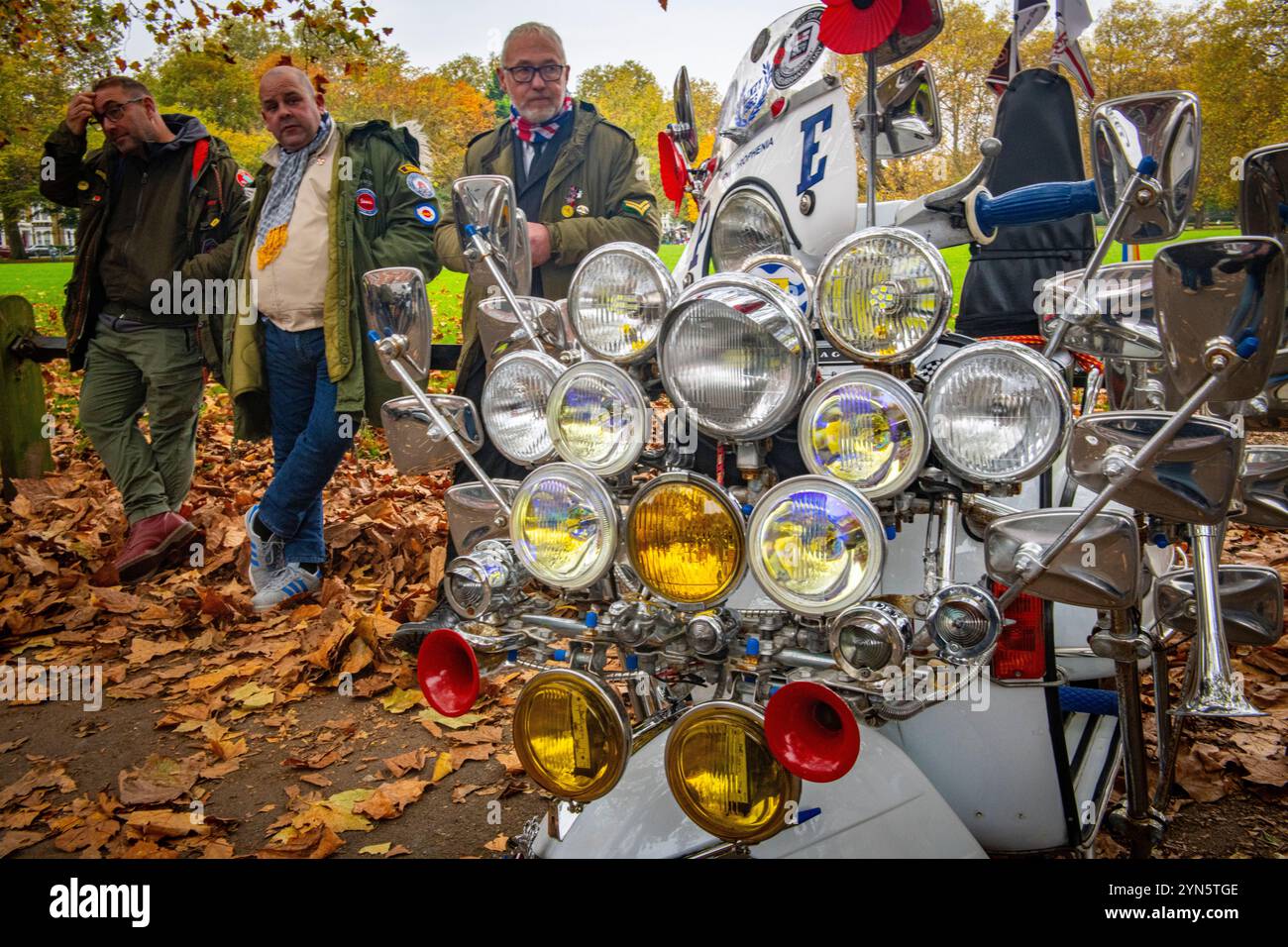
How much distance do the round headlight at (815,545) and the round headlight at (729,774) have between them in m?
0.19

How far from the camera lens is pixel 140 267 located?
4797 millimetres

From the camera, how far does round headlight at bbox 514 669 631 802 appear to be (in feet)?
4.68

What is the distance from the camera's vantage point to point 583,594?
5.32 feet

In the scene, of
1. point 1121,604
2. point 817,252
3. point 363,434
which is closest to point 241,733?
point 817,252

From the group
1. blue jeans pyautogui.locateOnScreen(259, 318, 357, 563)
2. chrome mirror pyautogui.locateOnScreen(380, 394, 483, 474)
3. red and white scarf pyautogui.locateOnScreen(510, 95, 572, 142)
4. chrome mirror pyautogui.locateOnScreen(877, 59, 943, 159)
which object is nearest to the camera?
chrome mirror pyautogui.locateOnScreen(380, 394, 483, 474)

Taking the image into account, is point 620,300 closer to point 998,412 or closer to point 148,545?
point 998,412

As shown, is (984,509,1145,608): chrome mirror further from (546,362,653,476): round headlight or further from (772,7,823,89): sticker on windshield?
(772,7,823,89): sticker on windshield

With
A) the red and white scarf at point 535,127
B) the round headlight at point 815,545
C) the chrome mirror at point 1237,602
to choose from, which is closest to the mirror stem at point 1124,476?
the round headlight at point 815,545

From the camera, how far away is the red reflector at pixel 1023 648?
191cm

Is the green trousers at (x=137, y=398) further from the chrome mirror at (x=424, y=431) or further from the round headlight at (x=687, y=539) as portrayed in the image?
the round headlight at (x=687, y=539)

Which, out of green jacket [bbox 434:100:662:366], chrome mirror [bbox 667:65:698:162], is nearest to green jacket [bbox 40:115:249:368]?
green jacket [bbox 434:100:662:366]

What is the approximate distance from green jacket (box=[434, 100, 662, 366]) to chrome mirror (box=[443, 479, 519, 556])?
203 cm

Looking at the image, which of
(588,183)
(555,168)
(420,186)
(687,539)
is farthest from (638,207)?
(687,539)

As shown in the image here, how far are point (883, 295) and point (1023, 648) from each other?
0.88m
